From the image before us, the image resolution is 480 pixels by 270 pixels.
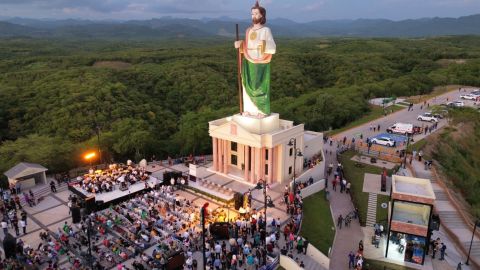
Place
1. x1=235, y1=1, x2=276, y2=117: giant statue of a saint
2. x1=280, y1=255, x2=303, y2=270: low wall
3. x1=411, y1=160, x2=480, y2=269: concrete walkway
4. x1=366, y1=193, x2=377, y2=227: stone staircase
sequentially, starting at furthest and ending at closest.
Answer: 1. x1=235, y1=1, x2=276, y2=117: giant statue of a saint
2. x1=366, y1=193, x2=377, y2=227: stone staircase
3. x1=411, y1=160, x2=480, y2=269: concrete walkway
4. x1=280, y1=255, x2=303, y2=270: low wall

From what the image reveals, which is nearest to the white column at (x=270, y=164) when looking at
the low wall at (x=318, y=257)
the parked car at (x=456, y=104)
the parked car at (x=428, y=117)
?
the low wall at (x=318, y=257)

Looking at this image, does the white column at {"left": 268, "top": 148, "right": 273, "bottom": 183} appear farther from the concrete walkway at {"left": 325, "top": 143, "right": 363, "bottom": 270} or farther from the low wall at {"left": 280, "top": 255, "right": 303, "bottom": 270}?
the low wall at {"left": 280, "top": 255, "right": 303, "bottom": 270}

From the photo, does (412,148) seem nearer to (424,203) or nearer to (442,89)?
(424,203)

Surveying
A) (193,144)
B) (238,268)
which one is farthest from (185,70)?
(238,268)

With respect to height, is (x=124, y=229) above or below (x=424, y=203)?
below

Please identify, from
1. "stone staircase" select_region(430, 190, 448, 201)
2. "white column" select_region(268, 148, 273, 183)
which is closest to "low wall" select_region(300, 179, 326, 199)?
"white column" select_region(268, 148, 273, 183)
